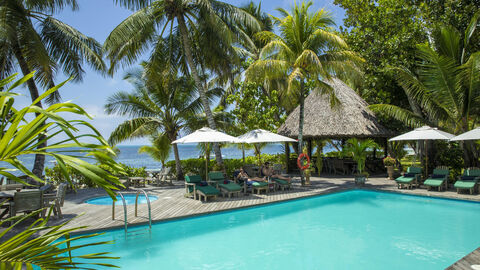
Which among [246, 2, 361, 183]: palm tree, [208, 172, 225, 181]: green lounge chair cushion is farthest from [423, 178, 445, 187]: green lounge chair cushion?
[208, 172, 225, 181]: green lounge chair cushion

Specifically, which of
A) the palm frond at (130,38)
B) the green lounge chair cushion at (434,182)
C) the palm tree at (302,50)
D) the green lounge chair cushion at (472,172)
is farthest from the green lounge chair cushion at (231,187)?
the green lounge chair cushion at (472,172)

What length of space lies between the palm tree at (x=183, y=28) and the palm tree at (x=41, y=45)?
1019mm

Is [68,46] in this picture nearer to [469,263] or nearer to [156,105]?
[156,105]

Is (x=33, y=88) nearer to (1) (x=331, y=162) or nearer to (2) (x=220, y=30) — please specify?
(2) (x=220, y=30)

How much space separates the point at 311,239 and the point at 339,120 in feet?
32.6

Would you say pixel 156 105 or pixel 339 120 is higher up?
pixel 156 105

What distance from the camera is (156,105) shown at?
14.7 meters

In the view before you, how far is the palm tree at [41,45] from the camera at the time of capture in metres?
9.52

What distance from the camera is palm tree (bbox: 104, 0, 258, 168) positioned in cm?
1166

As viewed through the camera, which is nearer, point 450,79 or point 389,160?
point 450,79

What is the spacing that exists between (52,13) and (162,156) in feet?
27.7

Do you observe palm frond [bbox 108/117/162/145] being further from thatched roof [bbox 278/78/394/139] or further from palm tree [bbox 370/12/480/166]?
palm tree [bbox 370/12/480/166]

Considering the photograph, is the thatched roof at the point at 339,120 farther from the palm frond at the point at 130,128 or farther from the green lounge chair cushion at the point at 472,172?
the palm frond at the point at 130,128

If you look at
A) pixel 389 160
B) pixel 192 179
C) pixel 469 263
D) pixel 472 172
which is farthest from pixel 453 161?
pixel 192 179
